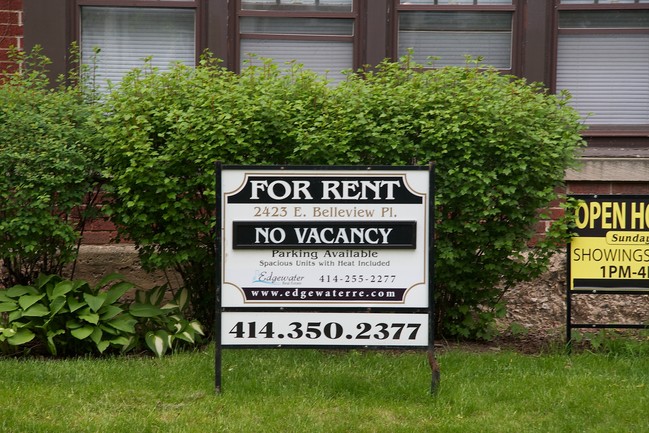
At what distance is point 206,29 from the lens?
860 cm

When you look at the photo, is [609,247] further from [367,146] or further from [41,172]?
[41,172]

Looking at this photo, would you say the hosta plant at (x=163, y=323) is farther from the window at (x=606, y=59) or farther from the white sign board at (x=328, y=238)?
the window at (x=606, y=59)

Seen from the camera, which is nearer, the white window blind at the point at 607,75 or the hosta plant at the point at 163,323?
the hosta plant at the point at 163,323

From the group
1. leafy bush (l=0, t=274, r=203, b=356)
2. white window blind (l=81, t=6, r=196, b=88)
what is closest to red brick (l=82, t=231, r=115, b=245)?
white window blind (l=81, t=6, r=196, b=88)

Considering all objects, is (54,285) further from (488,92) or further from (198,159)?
(488,92)

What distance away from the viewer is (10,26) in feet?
27.6

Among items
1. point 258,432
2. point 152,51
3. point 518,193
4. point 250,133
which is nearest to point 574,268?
point 518,193

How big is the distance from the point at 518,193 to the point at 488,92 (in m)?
0.76

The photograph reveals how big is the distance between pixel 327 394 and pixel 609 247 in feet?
8.30

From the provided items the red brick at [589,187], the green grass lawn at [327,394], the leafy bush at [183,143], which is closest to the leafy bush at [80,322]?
the green grass lawn at [327,394]

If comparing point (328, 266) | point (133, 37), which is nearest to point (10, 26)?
point (133, 37)

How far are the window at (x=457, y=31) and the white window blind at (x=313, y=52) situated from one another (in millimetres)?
544

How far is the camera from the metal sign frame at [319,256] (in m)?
5.46

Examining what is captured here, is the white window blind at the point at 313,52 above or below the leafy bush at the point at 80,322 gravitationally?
above
